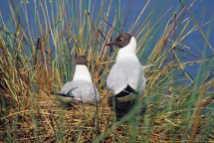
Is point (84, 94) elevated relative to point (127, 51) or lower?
lower

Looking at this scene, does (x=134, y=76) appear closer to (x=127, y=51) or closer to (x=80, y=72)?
(x=127, y=51)

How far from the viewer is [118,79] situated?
7.27 ft

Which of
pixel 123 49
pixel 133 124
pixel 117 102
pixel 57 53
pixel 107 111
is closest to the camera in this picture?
pixel 133 124

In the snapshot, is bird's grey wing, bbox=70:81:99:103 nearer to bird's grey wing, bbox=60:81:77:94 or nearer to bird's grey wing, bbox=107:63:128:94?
bird's grey wing, bbox=60:81:77:94

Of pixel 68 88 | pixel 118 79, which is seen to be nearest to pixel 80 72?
pixel 68 88

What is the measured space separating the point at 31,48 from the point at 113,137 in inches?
39.4

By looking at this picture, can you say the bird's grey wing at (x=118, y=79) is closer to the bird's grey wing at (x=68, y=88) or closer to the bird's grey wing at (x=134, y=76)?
the bird's grey wing at (x=134, y=76)

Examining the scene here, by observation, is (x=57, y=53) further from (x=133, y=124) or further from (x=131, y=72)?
(x=133, y=124)

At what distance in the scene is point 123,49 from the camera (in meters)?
2.67

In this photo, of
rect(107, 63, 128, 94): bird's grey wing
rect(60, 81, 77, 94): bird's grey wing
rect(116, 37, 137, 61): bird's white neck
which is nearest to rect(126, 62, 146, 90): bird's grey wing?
rect(107, 63, 128, 94): bird's grey wing

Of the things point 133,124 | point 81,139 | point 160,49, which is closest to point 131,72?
point 81,139

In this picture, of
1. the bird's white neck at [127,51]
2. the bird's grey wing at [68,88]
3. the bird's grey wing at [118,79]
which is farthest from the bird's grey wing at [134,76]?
the bird's grey wing at [68,88]

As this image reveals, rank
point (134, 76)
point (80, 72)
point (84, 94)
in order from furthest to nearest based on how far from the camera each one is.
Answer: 1. point (80, 72)
2. point (84, 94)
3. point (134, 76)

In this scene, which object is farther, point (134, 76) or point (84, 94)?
point (84, 94)
